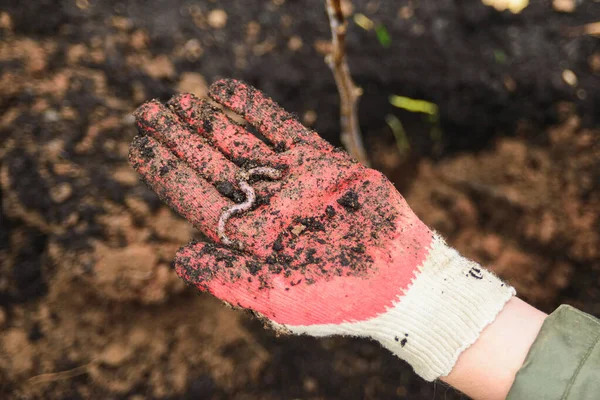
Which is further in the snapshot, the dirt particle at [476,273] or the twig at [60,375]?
the twig at [60,375]

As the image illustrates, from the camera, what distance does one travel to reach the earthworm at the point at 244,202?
4.80 feet

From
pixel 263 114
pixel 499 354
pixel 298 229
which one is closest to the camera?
pixel 499 354

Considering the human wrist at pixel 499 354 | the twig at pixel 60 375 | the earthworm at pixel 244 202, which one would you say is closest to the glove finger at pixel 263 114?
the earthworm at pixel 244 202

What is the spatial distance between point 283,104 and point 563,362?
5.61 ft

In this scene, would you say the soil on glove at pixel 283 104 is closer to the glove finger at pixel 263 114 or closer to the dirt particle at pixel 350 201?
the glove finger at pixel 263 114

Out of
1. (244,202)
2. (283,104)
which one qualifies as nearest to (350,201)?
(244,202)

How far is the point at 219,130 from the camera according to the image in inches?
64.9

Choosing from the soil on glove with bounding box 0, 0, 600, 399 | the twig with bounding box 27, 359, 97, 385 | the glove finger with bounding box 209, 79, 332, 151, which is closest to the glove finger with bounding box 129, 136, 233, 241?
the glove finger with bounding box 209, 79, 332, 151

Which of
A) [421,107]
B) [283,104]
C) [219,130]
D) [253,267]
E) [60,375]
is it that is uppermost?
[421,107]

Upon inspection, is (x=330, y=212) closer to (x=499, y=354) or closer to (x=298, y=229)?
(x=298, y=229)

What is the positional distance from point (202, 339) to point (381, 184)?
4.05 feet

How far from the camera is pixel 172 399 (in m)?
2.03

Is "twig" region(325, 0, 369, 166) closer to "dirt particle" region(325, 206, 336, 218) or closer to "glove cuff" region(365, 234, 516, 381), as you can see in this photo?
"dirt particle" region(325, 206, 336, 218)

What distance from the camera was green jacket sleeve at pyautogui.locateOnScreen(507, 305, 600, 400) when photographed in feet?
4.09
